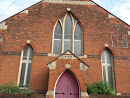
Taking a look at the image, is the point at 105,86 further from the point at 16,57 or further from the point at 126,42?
the point at 16,57

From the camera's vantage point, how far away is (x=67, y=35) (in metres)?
11.5

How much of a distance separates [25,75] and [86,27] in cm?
640

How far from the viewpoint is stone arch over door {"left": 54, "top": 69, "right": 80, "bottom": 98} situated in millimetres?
8609

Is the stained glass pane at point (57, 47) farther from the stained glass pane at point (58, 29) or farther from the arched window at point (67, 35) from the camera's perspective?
the stained glass pane at point (58, 29)

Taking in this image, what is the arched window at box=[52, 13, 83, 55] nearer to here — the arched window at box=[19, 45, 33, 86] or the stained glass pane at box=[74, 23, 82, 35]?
the stained glass pane at box=[74, 23, 82, 35]

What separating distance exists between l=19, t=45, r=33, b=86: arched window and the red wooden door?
9.62 feet

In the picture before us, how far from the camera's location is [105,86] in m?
9.26

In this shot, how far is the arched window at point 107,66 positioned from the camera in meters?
10.7

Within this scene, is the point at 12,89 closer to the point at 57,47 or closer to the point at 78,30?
the point at 57,47

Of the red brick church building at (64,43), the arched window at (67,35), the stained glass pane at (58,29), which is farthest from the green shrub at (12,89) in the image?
the stained glass pane at (58,29)

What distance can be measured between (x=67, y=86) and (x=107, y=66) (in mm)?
4023

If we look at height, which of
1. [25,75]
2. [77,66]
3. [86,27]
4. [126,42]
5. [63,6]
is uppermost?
[63,6]

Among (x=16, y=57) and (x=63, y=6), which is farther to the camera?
(x=63, y=6)

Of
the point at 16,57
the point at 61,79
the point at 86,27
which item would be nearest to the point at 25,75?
the point at 16,57
